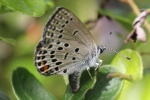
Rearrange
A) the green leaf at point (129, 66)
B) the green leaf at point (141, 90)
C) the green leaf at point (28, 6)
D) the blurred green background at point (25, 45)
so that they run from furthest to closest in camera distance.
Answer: the blurred green background at point (25, 45)
the green leaf at point (129, 66)
the green leaf at point (28, 6)
the green leaf at point (141, 90)

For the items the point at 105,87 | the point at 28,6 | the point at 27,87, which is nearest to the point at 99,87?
the point at 105,87

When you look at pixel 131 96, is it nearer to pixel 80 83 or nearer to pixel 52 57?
pixel 80 83

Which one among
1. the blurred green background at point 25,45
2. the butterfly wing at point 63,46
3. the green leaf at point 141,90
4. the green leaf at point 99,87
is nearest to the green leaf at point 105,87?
the green leaf at point 99,87

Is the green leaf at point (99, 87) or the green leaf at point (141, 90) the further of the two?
the green leaf at point (99, 87)

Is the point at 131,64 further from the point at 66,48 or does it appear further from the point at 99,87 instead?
the point at 66,48

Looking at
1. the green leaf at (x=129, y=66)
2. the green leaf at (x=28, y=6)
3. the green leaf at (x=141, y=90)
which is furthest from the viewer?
the green leaf at (x=129, y=66)

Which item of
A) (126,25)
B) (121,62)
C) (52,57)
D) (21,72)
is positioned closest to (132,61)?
(121,62)

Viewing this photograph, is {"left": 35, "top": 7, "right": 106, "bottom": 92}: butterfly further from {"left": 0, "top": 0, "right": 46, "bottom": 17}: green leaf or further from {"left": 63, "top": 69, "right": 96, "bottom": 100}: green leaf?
{"left": 0, "top": 0, "right": 46, "bottom": 17}: green leaf

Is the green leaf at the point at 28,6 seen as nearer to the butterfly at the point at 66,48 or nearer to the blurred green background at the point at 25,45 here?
the butterfly at the point at 66,48
